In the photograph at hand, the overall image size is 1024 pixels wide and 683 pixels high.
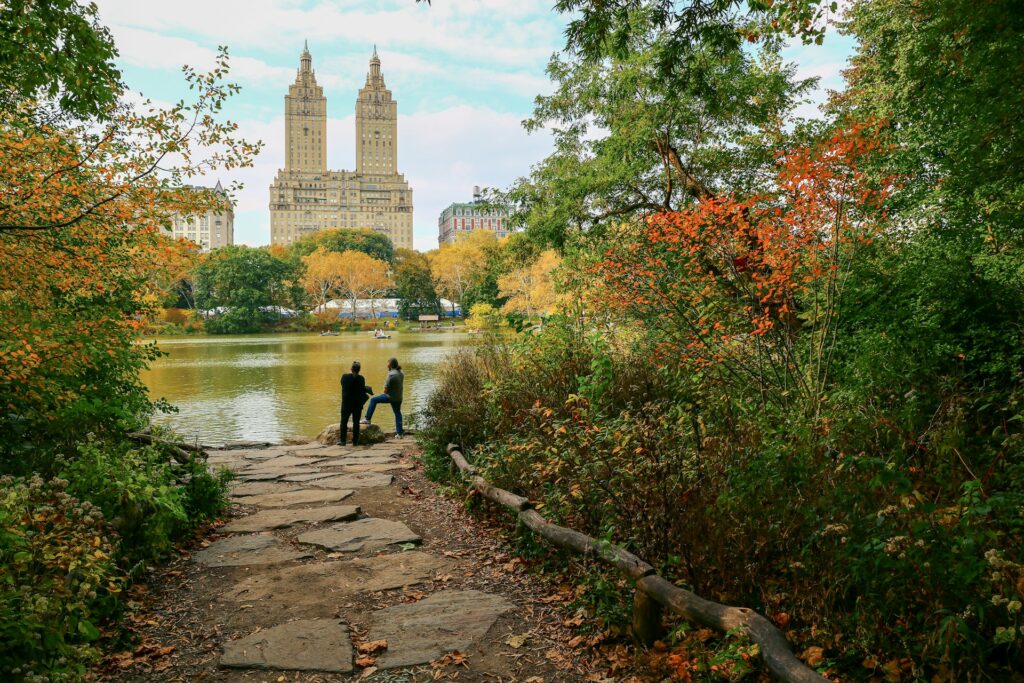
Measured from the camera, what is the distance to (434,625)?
3309mm

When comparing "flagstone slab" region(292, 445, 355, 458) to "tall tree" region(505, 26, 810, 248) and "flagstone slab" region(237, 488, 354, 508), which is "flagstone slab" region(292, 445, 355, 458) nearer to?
"flagstone slab" region(237, 488, 354, 508)

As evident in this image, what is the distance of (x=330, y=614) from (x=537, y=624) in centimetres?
113

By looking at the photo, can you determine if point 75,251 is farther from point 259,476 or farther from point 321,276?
point 321,276

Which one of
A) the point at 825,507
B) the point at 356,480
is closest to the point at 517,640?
the point at 825,507

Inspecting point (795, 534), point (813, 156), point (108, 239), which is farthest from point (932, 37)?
point (108, 239)

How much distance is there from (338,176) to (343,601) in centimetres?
13570

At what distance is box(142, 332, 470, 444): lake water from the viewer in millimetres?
12180

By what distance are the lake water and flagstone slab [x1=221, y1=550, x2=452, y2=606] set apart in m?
5.63

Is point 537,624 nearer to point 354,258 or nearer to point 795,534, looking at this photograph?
point 795,534

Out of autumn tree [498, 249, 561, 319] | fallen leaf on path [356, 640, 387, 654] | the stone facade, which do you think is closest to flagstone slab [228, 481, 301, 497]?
fallen leaf on path [356, 640, 387, 654]

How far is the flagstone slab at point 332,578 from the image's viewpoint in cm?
374

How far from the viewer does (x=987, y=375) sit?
534 cm

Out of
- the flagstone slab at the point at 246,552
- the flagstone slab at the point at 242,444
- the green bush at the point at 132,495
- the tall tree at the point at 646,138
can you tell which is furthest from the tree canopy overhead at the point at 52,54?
the tall tree at the point at 646,138

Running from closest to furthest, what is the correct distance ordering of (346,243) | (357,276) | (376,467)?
(376,467) < (357,276) < (346,243)
